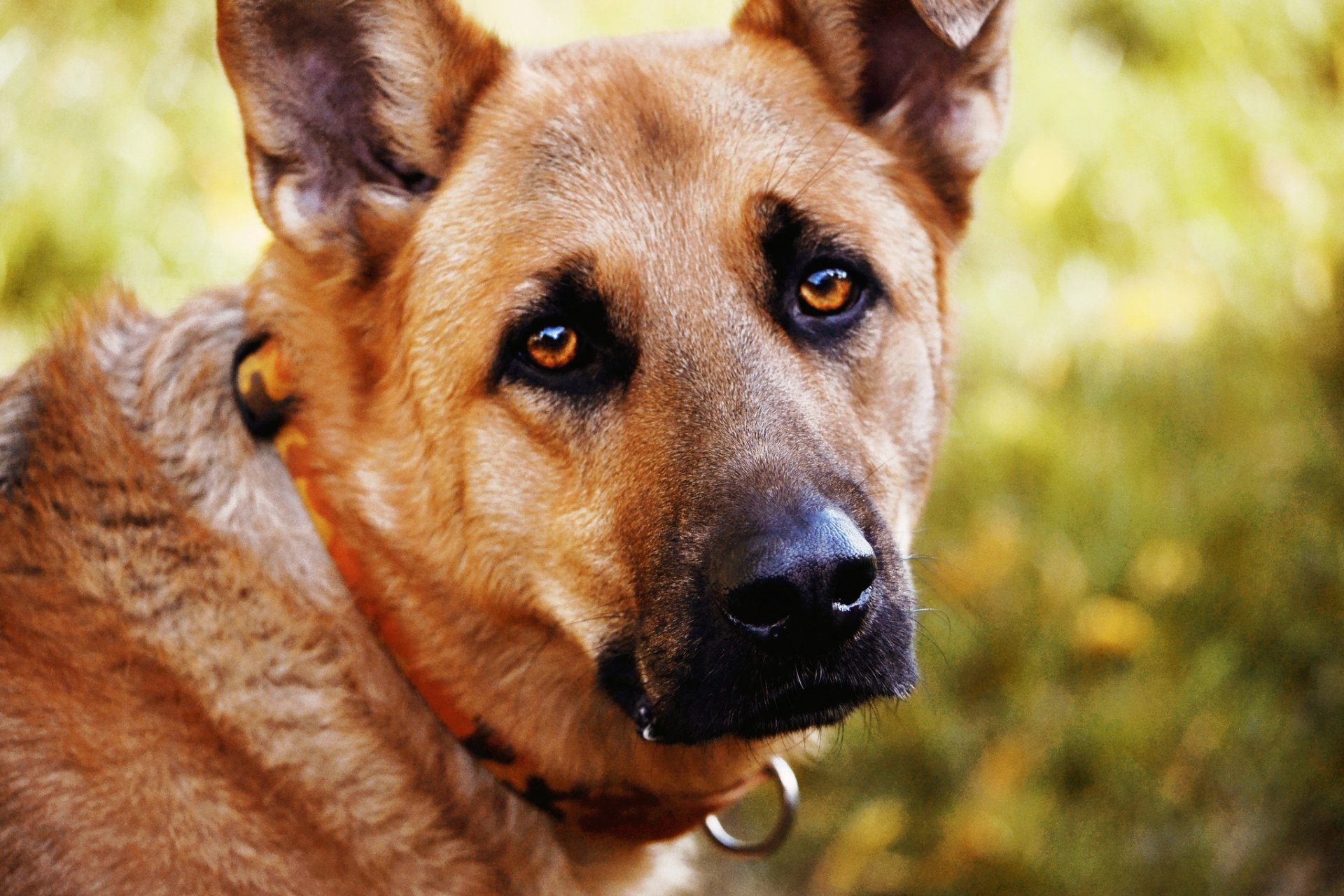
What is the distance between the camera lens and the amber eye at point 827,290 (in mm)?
2588

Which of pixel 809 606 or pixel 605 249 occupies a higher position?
pixel 605 249

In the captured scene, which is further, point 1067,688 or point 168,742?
point 1067,688

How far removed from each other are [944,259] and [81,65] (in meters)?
3.98

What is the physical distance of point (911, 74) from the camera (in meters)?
2.88

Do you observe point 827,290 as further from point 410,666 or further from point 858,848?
point 858,848

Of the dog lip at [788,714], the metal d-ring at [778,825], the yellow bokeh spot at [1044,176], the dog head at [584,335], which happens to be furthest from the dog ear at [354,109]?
the yellow bokeh spot at [1044,176]

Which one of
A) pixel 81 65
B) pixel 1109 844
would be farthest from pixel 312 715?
pixel 81 65

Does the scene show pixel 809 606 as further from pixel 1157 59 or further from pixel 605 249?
pixel 1157 59

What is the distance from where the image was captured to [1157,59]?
6426 mm

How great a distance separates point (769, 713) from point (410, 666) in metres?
0.80

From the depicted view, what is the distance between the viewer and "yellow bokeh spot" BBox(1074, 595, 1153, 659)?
165 inches

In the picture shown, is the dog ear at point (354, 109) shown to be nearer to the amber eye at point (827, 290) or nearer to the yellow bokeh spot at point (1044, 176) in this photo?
the amber eye at point (827, 290)

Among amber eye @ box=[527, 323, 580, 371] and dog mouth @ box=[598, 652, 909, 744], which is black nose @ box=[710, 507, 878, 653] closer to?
dog mouth @ box=[598, 652, 909, 744]

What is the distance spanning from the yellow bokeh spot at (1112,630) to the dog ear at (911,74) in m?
1.95
